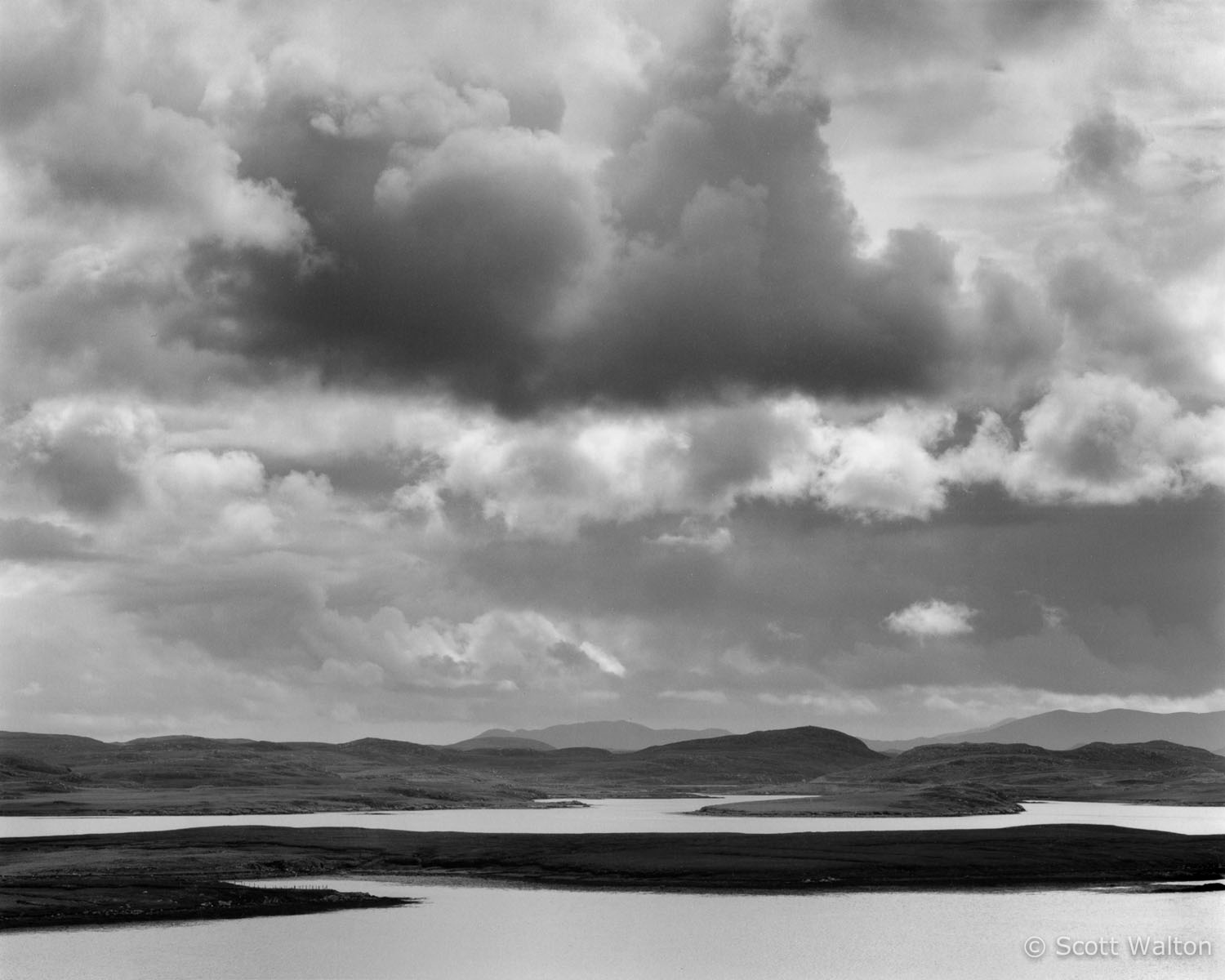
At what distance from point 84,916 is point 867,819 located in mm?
127014

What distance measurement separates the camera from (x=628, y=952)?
73438 mm

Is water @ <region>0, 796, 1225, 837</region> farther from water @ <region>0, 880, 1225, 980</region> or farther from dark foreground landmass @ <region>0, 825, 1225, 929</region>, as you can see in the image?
water @ <region>0, 880, 1225, 980</region>

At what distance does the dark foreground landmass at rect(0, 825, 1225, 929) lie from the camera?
87.6 meters

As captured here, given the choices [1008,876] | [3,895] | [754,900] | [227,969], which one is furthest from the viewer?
[1008,876]

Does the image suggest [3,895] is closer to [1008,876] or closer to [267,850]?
[267,850]

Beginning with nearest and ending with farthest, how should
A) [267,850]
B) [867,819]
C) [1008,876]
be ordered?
[1008,876], [267,850], [867,819]

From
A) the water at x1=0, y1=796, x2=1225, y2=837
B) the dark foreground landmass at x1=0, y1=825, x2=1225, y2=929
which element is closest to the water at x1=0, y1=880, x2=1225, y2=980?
the dark foreground landmass at x1=0, y1=825, x2=1225, y2=929

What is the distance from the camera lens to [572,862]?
112 m

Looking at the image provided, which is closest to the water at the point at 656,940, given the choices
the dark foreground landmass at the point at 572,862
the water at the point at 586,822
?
the dark foreground landmass at the point at 572,862

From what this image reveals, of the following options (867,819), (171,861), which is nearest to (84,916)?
(171,861)

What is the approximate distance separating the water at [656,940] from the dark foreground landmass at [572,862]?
6200mm

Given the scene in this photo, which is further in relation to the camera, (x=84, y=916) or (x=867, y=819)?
(x=867, y=819)

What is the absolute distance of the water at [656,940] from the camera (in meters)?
68.2

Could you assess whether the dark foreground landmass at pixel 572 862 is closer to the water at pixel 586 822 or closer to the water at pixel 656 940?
the water at pixel 656 940
